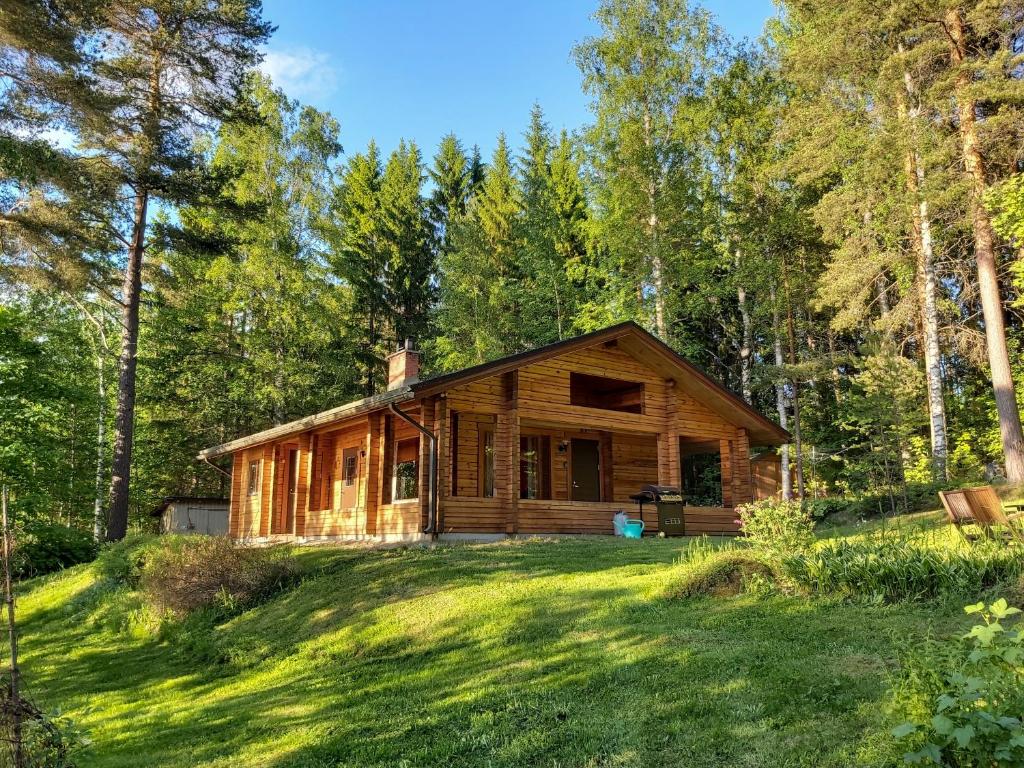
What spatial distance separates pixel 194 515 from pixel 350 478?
1041 cm

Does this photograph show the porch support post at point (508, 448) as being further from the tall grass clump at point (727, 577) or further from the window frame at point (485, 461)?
the tall grass clump at point (727, 577)

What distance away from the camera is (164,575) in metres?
11.4

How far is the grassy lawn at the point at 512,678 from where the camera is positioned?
4.24m

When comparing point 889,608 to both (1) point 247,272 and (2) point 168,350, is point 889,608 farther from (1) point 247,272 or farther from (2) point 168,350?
(2) point 168,350

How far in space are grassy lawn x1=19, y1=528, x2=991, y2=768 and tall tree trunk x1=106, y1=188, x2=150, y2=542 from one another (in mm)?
9802

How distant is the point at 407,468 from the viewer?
57.7 feet

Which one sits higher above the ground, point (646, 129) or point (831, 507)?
point (646, 129)

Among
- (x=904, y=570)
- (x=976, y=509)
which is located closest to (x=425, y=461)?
(x=976, y=509)

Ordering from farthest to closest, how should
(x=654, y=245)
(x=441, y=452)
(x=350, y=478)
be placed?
(x=654, y=245)
(x=350, y=478)
(x=441, y=452)

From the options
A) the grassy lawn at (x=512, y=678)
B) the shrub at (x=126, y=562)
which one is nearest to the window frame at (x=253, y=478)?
the shrub at (x=126, y=562)

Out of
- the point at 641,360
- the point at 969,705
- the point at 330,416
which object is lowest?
the point at 969,705

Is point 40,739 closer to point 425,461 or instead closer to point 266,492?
point 425,461

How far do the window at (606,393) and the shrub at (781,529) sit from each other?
30.6 ft

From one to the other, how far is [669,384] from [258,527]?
38.9ft
